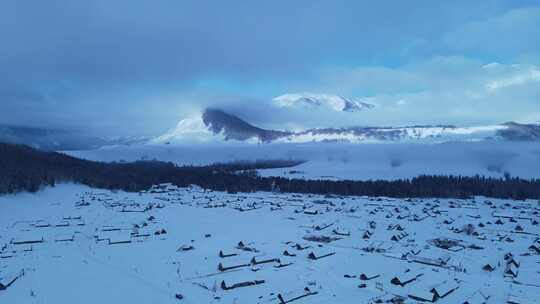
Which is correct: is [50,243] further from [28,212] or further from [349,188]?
[349,188]

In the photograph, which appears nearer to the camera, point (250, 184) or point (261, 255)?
point (261, 255)

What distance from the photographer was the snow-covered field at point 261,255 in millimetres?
21234

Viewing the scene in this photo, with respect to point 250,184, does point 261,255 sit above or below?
below

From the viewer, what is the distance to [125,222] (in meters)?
42.4

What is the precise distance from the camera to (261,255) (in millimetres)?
28188

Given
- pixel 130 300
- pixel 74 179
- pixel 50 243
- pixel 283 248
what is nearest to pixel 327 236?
pixel 283 248

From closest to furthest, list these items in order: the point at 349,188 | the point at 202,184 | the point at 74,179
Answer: the point at 74,179, the point at 349,188, the point at 202,184

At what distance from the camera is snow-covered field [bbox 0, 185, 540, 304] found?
2123 centimetres

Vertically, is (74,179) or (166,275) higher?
A: (74,179)

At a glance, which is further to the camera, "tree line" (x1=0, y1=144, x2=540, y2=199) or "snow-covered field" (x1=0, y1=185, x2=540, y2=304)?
"tree line" (x1=0, y1=144, x2=540, y2=199)

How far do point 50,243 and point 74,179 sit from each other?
49643 millimetres

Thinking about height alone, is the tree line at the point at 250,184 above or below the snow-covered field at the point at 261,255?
above

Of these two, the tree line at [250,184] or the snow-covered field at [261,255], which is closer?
the snow-covered field at [261,255]

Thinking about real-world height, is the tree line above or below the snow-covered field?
above
